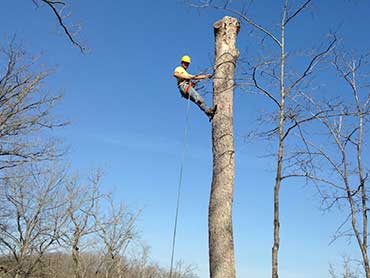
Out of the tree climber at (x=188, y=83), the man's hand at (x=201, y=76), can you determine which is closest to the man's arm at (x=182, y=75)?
the tree climber at (x=188, y=83)

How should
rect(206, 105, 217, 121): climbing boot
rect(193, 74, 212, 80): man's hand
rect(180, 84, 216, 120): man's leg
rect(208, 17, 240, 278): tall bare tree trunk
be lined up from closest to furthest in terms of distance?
rect(208, 17, 240, 278): tall bare tree trunk → rect(206, 105, 217, 121): climbing boot → rect(180, 84, 216, 120): man's leg → rect(193, 74, 212, 80): man's hand

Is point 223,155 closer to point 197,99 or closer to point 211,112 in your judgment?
point 211,112

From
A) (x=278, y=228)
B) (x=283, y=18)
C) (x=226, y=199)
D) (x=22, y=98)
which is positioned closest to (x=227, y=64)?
(x=283, y=18)

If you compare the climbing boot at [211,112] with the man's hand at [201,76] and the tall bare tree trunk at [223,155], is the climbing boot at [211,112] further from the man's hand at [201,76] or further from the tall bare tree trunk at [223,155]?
the man's hand at [201,76]

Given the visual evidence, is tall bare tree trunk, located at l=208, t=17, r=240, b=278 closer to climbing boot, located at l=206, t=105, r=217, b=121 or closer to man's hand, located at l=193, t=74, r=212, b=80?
climbing boot, located at l=206, t=105, r=217, b=121

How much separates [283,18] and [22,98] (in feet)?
29.4

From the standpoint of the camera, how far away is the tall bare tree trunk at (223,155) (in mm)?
4695

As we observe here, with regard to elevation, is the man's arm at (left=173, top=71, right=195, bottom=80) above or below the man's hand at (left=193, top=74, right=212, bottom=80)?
above

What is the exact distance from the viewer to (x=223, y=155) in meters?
5.19

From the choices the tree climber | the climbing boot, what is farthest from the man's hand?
the climbing boot

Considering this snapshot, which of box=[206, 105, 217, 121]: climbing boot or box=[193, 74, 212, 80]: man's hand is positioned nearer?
box=[206, 105, 217, 121]: climbing boot

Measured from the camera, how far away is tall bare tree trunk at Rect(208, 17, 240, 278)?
4695 millimetres

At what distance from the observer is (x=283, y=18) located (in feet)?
21.0

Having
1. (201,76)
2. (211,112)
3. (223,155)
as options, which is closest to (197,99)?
(201,76)
